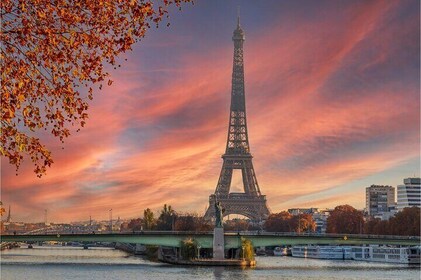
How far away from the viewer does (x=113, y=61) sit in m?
7.59

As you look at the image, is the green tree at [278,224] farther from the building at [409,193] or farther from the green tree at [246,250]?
the green tree at [246,250]

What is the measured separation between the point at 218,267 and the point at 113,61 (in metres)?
52.9

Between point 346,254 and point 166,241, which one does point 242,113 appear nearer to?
point 346,254

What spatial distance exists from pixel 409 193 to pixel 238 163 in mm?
63716

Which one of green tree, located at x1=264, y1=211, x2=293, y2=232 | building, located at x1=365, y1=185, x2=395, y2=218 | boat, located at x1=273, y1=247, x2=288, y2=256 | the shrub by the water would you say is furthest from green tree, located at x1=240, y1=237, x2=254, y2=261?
building, located at x1=365, y1=185, x2=395, y2=218

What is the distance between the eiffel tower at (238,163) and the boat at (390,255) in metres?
31.6

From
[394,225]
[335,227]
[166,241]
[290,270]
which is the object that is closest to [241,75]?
[335,227]

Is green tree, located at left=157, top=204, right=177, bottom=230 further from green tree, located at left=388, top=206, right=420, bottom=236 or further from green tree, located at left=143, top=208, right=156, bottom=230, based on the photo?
green tree, located at left=388, top=206, right=420, bottom=236

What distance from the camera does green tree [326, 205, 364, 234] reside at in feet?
370

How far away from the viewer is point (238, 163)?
376 feet

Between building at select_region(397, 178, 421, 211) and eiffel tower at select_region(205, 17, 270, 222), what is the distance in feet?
187

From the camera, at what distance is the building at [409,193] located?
6442 inches

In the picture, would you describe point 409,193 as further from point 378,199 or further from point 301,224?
point 301,224

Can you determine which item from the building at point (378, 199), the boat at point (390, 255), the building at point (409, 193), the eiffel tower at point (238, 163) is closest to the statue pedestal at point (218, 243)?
the boat at point (390, 255)
